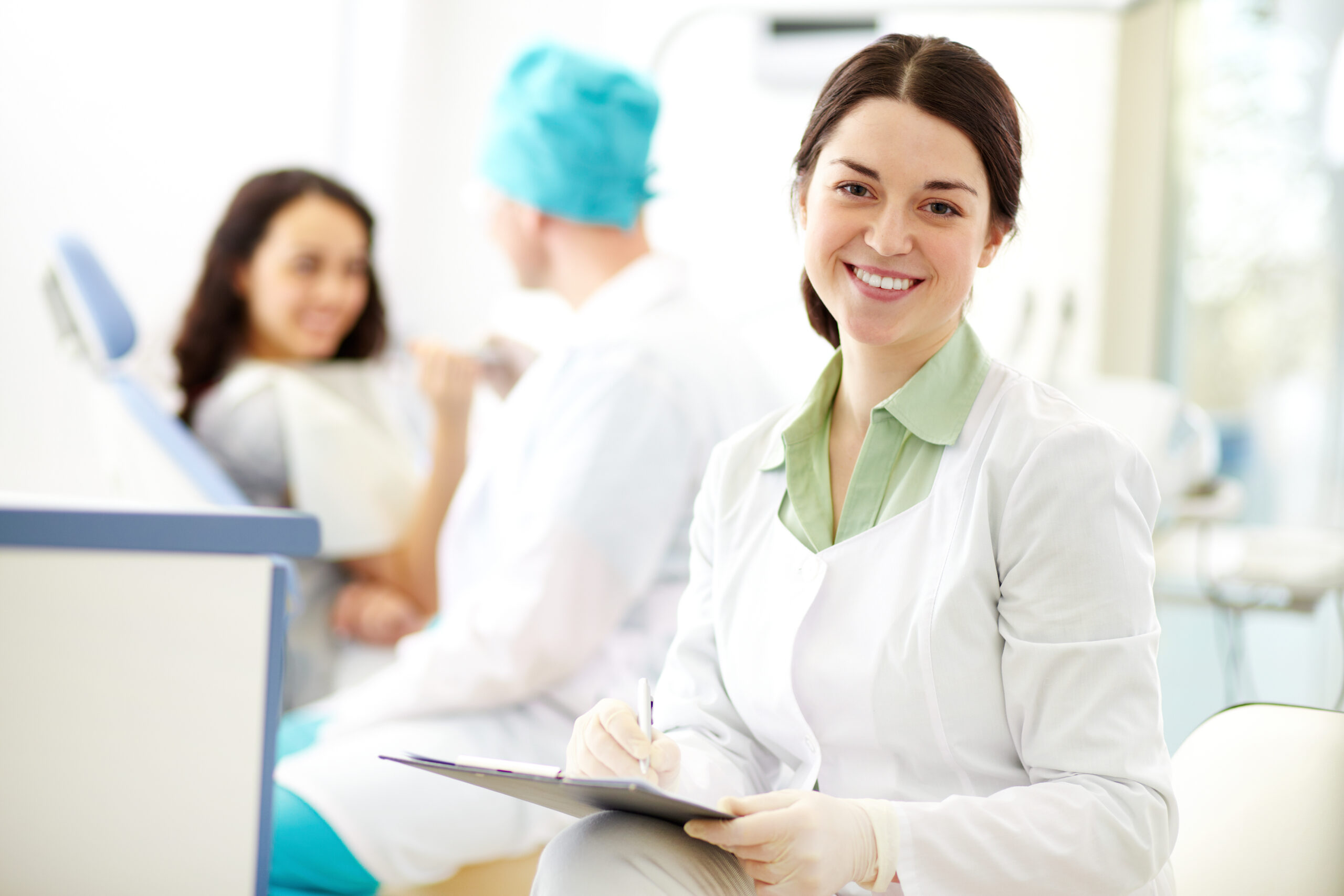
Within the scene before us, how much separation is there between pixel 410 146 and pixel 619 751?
2.93 metres

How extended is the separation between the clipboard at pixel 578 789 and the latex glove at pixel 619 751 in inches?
1.5

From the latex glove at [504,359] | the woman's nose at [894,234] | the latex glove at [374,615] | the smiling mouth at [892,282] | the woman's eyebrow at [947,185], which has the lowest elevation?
the latex glove at [374,615]

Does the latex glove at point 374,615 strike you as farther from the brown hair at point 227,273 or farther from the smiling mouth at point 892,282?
the smiling mouth at point 892,282

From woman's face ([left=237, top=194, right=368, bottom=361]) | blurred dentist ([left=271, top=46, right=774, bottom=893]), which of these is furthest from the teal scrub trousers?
woman's face ([left=237, top=194, right=368, bottom=361])

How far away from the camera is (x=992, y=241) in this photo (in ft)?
3.22

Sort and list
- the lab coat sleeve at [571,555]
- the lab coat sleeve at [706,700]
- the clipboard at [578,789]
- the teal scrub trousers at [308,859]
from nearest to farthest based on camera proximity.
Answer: the clipboard at [578,789]
the lab coat sleeve at [706,700]
the teal scrub trousers at [308,859]
the lab coat sleeve at [571,555]

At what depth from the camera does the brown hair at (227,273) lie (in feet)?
8.06

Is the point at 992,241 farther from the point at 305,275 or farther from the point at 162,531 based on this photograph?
the point at 305,275

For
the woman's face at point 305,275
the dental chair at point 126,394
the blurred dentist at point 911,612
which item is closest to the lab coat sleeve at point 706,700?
the blurred dentist at point 911,612

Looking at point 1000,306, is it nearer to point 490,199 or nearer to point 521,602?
point 490,199

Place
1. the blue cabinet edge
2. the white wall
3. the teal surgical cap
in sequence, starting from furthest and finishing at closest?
the white wall, the teal surgical cap, the blue cabinet edge

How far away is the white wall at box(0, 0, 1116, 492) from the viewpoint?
1946 millimetres

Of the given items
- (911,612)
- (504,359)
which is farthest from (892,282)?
(504,359)

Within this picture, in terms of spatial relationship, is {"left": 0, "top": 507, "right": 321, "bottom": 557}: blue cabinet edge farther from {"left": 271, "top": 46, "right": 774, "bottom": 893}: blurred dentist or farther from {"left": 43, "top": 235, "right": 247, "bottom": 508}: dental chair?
{"left": 43, "top": 235, "right": 247, "bottom": 508}: dental chair
